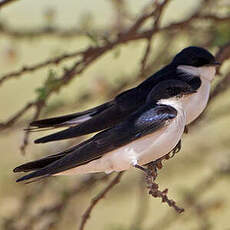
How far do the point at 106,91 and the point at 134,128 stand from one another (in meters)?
1.69

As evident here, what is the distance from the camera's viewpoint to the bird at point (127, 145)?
2.01 metres

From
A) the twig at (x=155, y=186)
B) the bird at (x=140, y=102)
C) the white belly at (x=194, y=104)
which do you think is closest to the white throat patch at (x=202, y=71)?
the bird at (x=140, y=102)

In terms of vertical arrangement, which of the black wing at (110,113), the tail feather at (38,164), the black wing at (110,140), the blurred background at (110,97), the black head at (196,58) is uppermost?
the blurred background at (110,97)

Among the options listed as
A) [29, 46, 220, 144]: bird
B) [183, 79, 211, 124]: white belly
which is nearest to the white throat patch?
[29, 46, 220, 144]: bird

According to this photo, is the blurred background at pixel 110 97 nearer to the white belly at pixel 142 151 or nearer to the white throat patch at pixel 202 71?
the white throat patch at pixel 202 71

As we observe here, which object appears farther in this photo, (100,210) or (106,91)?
(100,210)

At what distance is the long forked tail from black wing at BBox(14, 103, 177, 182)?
0.19 meters

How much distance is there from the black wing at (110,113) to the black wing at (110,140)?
90 millimetres

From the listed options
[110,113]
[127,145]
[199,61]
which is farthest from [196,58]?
[127,145]

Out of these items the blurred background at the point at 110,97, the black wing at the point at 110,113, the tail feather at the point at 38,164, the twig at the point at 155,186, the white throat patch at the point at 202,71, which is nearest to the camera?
the twig at the point at 155,186

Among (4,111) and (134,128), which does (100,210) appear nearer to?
(4,111)

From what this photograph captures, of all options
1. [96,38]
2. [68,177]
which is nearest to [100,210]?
[68,177]

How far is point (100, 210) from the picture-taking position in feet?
20.0

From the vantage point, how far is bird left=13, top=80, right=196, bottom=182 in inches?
79.2
